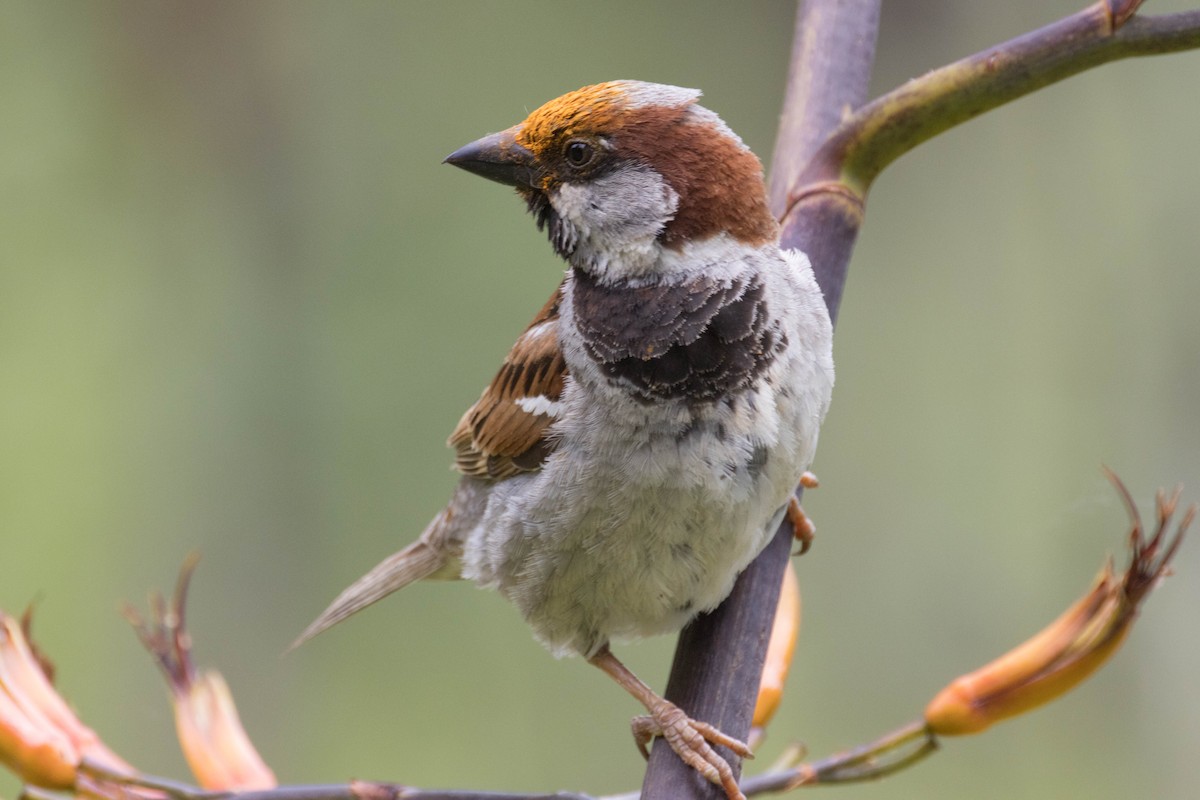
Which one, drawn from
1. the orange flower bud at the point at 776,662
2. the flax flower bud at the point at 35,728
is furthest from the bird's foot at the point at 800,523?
the flax flower bud at the point at 35,728

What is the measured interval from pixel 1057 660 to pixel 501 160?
39.6 inches

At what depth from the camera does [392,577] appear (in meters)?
2.23

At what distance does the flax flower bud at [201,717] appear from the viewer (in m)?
1.50

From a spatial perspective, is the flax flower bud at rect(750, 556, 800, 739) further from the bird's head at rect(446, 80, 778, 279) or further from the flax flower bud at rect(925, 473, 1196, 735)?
the bird's head at rect(446, 80, 778, 279)

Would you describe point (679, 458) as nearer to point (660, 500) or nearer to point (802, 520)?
point (660, 500)

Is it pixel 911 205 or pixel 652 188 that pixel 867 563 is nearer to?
pixel 911 205

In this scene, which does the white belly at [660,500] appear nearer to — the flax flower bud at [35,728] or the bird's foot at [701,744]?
the bird's foot at [701,744]

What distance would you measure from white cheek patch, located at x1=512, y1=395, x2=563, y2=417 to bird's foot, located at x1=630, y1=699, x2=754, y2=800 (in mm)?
497

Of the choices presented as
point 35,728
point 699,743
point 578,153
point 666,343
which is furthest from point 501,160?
point 35,728

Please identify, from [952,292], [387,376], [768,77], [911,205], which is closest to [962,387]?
[952,292]

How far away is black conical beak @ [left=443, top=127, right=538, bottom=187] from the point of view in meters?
1.66

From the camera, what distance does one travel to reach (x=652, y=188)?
164 centimetres

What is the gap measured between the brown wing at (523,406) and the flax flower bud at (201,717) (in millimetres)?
529

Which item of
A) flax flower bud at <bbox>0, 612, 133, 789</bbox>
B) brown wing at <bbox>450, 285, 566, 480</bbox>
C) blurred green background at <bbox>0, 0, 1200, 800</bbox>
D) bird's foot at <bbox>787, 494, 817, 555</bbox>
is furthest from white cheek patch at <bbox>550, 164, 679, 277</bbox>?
blurred green background at <bbox>0, 0, 1200, 800</bbox>
